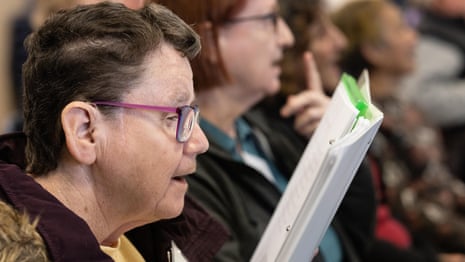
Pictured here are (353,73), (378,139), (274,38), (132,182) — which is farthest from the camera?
(353,73)

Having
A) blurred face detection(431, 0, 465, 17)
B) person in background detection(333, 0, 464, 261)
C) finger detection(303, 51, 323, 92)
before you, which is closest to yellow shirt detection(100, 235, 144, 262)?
finger detection(303, 51, 323, 92)

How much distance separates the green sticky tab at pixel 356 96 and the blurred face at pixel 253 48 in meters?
0.47

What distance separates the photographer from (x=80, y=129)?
1076 mm

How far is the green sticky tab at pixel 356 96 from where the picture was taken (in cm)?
121

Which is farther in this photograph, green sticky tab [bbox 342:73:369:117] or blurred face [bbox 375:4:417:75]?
blurred face [bbox 375:4:417:75]

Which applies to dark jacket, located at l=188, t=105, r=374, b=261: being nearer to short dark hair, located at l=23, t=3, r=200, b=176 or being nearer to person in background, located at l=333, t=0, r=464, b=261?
short dark hair, located at l=23, t=3, r=200, b=176

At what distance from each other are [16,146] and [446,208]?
6.38 feet

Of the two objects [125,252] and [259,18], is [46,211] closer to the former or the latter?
[125,252]

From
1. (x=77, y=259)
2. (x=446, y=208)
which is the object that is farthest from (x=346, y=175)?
(x=446, y=208)

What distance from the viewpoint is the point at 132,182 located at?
1.12 m

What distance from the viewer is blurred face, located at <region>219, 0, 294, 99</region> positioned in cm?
183

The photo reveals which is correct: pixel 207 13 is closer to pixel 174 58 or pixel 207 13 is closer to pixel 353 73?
pixel 174 58

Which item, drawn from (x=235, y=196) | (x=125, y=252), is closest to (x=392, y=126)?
(x=235, y=196)

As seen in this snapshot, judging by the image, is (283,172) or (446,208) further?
(446,208)
